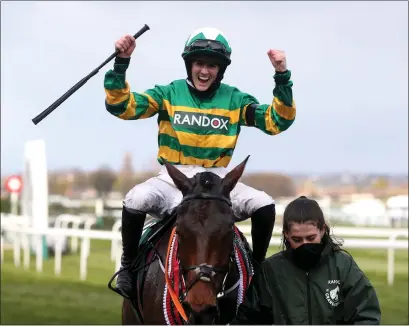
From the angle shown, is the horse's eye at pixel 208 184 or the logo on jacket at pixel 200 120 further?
the logo on jacket at pixel 200 120

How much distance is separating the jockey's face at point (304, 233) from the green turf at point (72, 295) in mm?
5514

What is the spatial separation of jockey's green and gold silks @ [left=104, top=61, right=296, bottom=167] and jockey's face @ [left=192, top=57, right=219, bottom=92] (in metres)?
0.08

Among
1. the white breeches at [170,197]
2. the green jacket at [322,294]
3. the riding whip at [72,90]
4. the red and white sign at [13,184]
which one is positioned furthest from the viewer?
the red and white sign at [13,184]

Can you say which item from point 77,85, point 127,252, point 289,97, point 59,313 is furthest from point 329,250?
point 59,313

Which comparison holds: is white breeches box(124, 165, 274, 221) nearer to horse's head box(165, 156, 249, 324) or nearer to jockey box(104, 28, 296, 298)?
jockey box(104, 28, 296, 298)

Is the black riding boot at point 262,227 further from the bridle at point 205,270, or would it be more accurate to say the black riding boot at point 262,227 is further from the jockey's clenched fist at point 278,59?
the jockey's clenched fist at point 278,59

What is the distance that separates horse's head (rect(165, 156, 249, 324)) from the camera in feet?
12.0

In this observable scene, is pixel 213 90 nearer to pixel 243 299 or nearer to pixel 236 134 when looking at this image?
pixel 236 134

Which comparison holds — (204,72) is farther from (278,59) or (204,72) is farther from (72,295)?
(72,295)

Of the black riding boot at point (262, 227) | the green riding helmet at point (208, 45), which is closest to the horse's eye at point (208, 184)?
the black riding boot at point (262, 227)

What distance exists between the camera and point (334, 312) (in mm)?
3904

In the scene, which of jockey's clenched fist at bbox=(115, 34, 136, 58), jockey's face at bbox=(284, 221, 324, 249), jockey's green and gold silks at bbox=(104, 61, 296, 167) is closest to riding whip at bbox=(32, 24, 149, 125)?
jockey's clenched fist at bbox=(115, 34, 136, 58)

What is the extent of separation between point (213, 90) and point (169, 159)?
0.46 meters

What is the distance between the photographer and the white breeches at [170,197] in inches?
174
